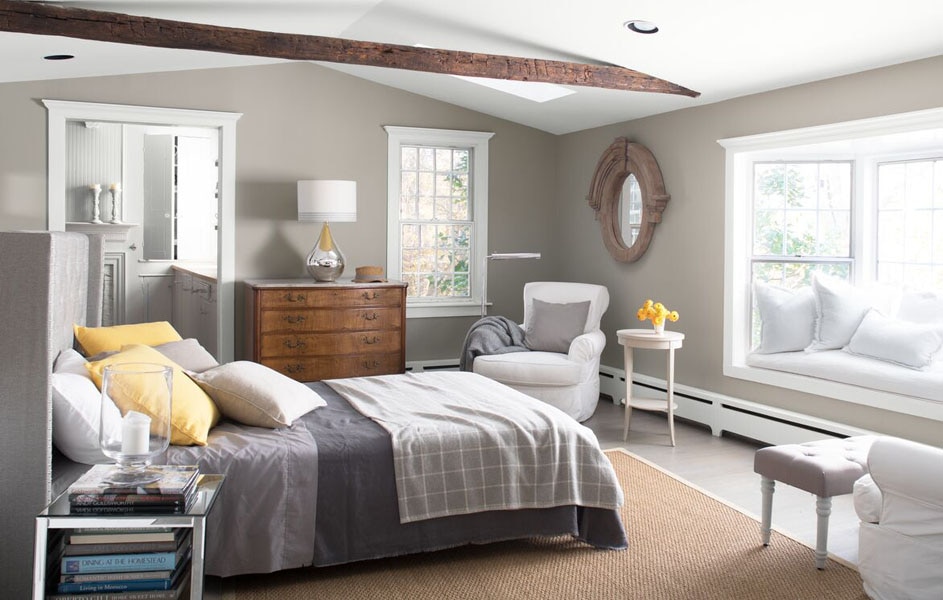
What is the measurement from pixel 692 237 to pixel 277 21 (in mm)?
3007

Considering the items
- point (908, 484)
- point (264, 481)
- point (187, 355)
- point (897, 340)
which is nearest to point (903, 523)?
point (908, 484)

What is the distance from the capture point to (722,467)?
463cm

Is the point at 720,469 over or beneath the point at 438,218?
beneath

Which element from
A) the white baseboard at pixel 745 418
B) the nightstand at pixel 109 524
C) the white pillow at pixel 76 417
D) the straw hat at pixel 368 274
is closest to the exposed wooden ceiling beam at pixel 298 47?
the straw hat at pixel 368 274

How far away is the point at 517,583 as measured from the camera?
9.97ft

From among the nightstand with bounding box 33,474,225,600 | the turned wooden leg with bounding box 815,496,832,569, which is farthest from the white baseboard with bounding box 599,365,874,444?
the nightstand with bounding box 33,474,225,600

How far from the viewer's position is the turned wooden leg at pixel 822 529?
10.3ft

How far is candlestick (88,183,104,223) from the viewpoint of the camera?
7.79 m

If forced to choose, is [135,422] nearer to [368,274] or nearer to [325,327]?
[325,327]

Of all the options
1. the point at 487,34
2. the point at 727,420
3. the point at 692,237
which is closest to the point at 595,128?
the point at 692,237

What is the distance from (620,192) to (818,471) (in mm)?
3679

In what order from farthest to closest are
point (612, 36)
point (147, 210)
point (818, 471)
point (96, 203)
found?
point (147, 210) → point (96, 203) → point (612, 36) → point (818, 471)

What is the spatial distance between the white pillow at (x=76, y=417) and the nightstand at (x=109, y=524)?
1.47 feet

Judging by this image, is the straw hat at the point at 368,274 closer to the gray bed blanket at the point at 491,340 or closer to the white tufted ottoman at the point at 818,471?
the gray bed blanket at the point at 491,340
